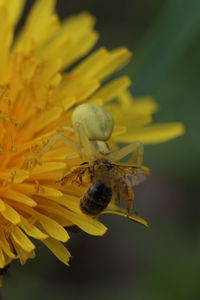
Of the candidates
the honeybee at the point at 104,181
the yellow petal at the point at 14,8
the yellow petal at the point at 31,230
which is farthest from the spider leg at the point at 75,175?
the yellow petal at the point at 14,8

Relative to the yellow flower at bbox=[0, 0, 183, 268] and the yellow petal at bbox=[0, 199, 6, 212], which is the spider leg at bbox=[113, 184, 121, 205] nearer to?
the yellow flower at bbox=[0, 0, 183, 268]

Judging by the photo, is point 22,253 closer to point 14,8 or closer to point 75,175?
point 75,175

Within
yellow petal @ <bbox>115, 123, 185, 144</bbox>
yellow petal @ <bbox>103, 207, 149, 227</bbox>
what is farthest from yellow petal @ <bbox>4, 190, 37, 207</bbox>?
yellow petal @ <bbox>115, 123, 185, 144</bbox>

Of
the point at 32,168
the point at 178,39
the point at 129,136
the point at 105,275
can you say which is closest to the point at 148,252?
the point at 105,275

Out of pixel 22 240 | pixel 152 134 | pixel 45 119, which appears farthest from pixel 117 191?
pixel 152 134

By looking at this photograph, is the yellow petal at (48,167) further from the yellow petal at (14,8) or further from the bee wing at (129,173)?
the yellow petal at (14,8)
